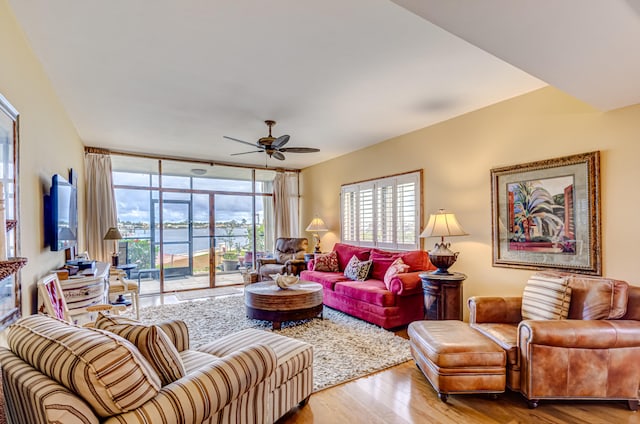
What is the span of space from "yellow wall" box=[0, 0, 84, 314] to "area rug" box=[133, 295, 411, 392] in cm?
165

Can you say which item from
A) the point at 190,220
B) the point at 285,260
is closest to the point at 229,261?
the point at 190,220

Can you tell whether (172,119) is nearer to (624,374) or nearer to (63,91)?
(63,91)

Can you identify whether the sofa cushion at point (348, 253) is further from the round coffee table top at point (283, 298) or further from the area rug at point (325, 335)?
the round coffee table top at point (283, 298)

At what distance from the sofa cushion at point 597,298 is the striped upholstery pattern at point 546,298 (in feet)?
0.30

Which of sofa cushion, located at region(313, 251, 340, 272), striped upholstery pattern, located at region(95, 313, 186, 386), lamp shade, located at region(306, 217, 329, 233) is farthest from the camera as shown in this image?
lamp shade, located at region(306, 217, 329, 233)

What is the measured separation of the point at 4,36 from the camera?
197 centimetres

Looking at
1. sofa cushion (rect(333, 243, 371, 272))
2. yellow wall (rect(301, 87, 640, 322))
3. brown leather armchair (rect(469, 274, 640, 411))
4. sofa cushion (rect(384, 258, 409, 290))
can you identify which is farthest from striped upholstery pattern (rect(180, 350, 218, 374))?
sofa cushion (rect(333, 243, 371, 272))

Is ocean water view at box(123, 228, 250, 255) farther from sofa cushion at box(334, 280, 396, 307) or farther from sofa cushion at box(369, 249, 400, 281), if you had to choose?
sofa cushion at box(369, 249, 400, 281)

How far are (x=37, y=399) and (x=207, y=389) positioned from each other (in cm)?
62

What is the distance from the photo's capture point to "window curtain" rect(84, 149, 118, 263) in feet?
18.5

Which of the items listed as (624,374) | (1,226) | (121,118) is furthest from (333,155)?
(1,226)

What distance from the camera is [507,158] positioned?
373cm

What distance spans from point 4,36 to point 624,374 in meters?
4.66

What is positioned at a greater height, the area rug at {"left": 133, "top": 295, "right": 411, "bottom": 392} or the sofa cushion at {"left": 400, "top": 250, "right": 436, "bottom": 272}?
the sofa cushion at {"left": 400, "top": 250, "right": 436, "bottom": 272}
